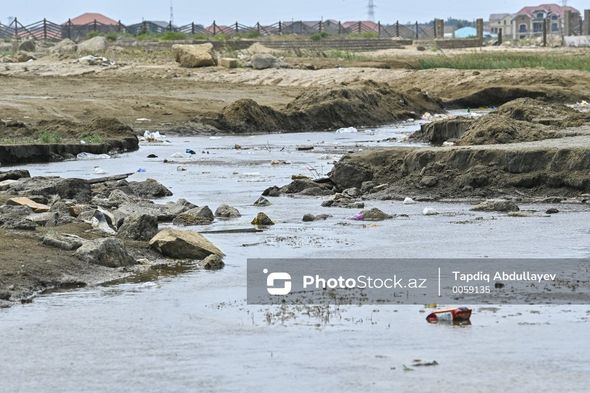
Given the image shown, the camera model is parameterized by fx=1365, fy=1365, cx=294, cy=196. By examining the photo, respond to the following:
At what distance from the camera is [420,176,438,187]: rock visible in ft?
55.5

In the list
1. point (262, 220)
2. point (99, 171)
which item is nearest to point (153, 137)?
point (99, 171)

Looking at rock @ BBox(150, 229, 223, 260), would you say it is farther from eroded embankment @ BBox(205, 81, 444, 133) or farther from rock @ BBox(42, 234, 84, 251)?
eroded embankment @ BBox(205, 81, 444, 133)

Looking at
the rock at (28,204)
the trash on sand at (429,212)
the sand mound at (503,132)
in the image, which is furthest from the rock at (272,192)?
the rock at (28,204)

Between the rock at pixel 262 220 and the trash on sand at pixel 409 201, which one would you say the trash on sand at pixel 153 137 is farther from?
the rock at pixel 262 220

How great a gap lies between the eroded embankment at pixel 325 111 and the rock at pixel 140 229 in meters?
17.6

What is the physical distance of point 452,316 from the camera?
9211mm

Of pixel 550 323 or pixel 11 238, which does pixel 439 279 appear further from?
pixel 11 238

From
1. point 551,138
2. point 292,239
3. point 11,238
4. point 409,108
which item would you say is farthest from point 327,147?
point 11,238

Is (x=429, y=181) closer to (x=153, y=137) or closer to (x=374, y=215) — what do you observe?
(x=374, y=215)

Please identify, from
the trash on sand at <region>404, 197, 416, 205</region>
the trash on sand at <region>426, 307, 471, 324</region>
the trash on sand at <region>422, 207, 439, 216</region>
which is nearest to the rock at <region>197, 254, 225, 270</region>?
the trash on sand at <region>426, 307, 471, 324</region>

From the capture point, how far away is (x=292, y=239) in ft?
42.9

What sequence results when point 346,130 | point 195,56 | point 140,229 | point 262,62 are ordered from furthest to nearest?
point 195,56
point 262,62
point 346,130
point 140,229

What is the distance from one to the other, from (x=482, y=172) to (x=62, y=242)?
275 inches

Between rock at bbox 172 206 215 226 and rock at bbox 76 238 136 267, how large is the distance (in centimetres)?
285
